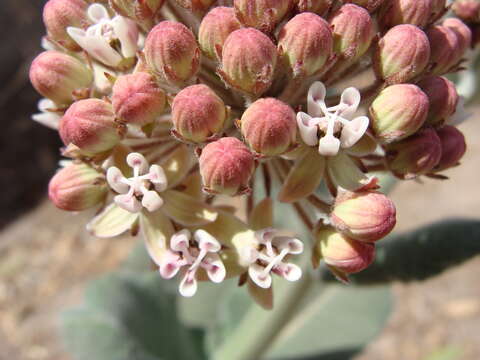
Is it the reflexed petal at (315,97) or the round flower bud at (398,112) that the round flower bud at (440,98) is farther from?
the reflexed petal at (315,97)

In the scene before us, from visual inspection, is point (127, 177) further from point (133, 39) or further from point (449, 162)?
point (449, 162)

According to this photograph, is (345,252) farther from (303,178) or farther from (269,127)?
(269,127)

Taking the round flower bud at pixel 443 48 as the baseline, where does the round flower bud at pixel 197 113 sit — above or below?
above

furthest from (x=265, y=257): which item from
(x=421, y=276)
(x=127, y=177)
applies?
(x=421, y=276)

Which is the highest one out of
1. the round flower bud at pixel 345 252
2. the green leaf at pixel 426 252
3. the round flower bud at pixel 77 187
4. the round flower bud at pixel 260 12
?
the round flower bud at pixel 260 12

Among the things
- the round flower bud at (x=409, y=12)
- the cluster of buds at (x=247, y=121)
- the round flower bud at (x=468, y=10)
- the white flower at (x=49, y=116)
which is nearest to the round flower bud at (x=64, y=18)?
the cluster of buds at (x=247, y=121)

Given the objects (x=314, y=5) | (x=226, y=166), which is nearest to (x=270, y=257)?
(x=226, y=166)
